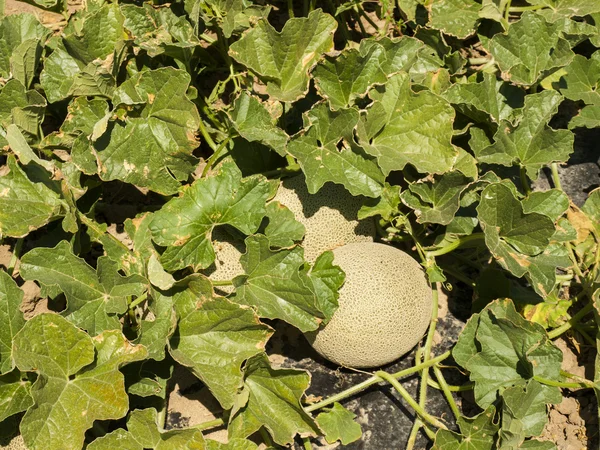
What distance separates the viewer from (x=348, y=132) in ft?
9.04

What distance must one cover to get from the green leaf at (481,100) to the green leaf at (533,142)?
0.26 feet

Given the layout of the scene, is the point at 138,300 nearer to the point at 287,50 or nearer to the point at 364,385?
the point at 364,385

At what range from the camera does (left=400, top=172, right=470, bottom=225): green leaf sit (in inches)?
111

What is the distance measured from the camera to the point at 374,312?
8.75ft

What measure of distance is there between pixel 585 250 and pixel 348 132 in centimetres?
119

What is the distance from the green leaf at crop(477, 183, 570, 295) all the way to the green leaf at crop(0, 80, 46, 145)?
1.82 m

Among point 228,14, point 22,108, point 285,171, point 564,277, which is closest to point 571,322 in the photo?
point 564,277

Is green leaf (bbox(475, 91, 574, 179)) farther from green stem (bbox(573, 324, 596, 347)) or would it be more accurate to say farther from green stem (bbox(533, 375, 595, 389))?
green stem (bbox(533, 375, 595, 389))

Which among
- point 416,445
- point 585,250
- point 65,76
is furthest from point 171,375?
point 585,250

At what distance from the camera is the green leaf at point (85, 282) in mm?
2520

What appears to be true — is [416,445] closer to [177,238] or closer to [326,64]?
[177,238]

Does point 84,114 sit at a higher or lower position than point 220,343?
higher

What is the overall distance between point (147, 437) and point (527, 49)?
2297 millimetres

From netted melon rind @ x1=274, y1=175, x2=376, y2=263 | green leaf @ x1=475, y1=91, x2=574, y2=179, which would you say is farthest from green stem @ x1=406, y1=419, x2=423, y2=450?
green leaf @ x1=475, y1=91, x2=574, y2=179
